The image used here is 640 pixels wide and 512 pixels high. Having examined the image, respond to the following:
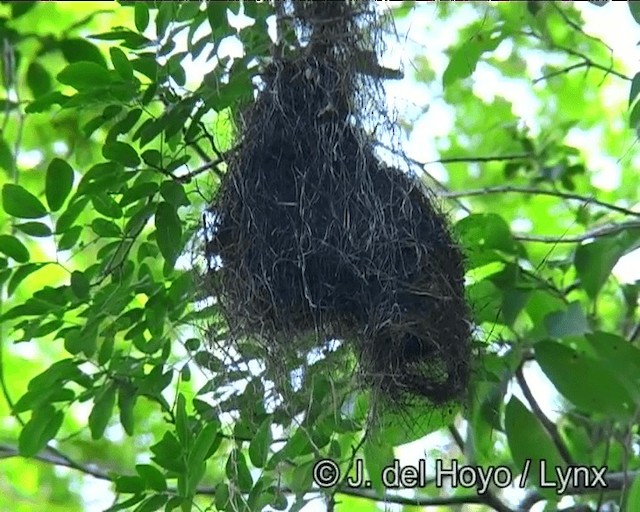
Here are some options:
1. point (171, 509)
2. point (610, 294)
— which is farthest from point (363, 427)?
point (610, 294)

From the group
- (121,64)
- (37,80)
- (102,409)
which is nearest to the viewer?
(121,64)

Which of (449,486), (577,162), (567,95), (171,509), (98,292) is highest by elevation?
(567,95)

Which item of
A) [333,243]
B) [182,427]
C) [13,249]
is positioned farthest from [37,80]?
[333,243]

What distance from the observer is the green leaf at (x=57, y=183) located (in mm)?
1598

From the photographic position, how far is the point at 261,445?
1423 millimetres

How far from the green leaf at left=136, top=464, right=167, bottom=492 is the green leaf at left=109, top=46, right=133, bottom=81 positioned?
0.54 m

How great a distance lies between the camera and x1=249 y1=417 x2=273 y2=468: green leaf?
4.66ft

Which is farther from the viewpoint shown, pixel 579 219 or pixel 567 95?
pixel 567 95

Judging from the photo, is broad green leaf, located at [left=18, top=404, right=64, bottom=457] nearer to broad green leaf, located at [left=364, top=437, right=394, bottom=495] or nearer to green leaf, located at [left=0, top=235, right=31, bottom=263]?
green leaf, located at [left=0, top=235, right=31, bottom=263]

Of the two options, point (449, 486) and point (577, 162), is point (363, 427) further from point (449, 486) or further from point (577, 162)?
point (577, 162)

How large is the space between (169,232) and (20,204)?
0.25 meters

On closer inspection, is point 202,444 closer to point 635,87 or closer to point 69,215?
point 69,215

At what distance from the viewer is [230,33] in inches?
63.1

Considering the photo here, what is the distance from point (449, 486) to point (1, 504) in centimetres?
140
